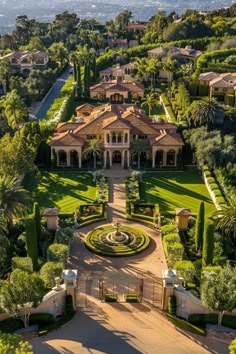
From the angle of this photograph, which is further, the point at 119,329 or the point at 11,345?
the point at 119,329

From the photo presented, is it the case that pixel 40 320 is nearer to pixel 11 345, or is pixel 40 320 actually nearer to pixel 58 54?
pixel 11 345

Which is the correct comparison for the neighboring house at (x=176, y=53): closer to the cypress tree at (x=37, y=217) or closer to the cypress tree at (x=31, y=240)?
the cypress tree at (x=37, y=217)

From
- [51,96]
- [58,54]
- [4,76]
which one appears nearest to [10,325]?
[4,76]

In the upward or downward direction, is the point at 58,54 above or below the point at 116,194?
above

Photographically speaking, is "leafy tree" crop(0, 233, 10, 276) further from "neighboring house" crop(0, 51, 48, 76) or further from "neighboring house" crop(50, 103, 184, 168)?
"neighboring house" crop(0, 51, 48, 76)

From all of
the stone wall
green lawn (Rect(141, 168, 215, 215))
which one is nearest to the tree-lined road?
green lawn (Rect(141, 168, 215, 215))

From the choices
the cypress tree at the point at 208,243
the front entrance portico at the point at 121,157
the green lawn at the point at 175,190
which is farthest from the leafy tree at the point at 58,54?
the cypress tree at the point at 208,243
